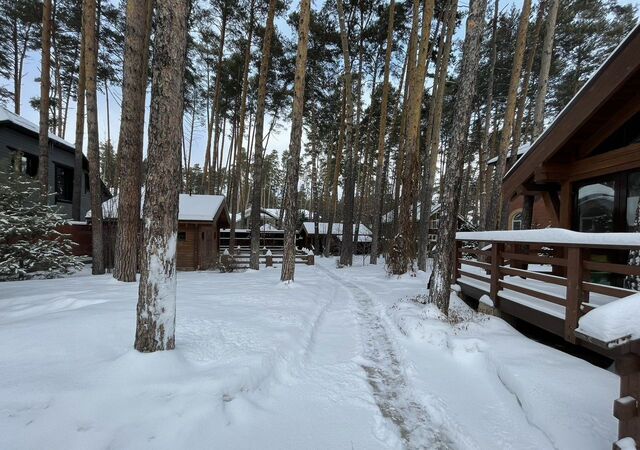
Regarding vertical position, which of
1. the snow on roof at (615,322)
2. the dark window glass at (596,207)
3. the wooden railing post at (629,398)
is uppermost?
the dark window glass at (596,207)

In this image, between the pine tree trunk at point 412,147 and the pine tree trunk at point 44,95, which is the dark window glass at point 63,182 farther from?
the pine tree trunk at point 412,147

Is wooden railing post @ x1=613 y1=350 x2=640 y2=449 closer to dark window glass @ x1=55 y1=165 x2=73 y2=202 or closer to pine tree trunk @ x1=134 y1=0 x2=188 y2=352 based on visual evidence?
pine tree trunk @ x1=134 y1=0 x2=188 y2=352

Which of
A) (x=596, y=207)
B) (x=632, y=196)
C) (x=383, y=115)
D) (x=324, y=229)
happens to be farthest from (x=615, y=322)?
(x=324, y=229)

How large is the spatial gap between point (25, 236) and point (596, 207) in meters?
14.5

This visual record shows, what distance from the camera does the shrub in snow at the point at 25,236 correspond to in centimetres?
839

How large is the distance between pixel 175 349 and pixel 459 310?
199 inches

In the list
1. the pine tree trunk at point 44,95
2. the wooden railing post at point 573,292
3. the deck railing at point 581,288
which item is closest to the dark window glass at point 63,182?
the pine tree trunk at point 44,95

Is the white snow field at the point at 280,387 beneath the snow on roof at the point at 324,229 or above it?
beneath

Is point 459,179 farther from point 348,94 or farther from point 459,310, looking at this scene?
point 348,94

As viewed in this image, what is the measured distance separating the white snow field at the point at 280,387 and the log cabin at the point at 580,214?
0.68 m

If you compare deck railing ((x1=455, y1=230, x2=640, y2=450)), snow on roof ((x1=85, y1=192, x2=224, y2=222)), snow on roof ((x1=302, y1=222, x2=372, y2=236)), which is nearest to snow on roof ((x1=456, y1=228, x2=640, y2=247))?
deck railing ((x1=455, y1=230, x2=640, y2=450))

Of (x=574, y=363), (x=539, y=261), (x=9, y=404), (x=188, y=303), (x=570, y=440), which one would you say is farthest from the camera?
(x=188, y=303)

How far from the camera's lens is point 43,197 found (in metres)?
9.67

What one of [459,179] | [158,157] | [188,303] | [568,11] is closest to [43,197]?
[188,303]
